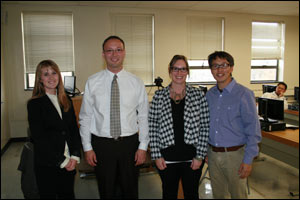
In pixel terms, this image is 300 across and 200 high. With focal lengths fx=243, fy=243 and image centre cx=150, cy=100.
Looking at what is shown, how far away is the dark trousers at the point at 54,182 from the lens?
1.75 m

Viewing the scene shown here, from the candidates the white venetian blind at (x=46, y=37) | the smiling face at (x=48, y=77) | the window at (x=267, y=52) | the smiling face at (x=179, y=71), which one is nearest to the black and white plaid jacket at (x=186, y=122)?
the smiling face at (x=179, y=71)

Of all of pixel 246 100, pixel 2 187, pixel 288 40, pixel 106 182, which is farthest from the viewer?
pixel 288 40

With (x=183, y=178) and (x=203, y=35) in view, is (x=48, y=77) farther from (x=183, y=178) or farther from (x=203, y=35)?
(x=203, y=35)

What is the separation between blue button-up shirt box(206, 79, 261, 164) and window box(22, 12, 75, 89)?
470 centimetres

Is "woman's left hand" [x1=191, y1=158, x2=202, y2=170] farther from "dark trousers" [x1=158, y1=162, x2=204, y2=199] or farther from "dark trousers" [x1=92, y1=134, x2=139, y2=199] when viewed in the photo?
"dark trousers" [x1=92, y1=134, x2=139, y2=199]

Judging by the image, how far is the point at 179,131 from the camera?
1.74m

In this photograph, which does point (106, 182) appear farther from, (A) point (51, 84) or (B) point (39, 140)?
(A) point (51, 84)

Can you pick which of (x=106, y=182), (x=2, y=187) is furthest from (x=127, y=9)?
(x=106, y=182)

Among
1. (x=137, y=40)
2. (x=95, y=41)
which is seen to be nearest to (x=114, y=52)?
(x=95, y=41)

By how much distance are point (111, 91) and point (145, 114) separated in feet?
1.06

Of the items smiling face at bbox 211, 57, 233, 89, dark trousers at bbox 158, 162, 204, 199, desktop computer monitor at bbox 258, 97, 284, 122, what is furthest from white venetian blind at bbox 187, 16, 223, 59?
dark trousers at bbox 158, 162, 204, 199

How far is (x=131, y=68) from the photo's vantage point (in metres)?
6.07

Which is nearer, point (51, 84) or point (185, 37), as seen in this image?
point (51, 84)

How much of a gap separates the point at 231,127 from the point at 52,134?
1.29m
